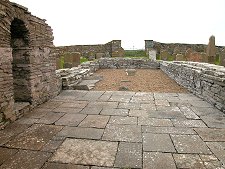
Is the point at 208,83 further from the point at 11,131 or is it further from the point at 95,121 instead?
the point at 11,131

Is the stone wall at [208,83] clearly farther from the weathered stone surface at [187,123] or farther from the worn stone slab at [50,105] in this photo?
the worn stone slab at [50,105]

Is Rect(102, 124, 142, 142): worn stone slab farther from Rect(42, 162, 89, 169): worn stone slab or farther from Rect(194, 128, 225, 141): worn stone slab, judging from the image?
Rect(194, 128, 225, 141): worn stone slab

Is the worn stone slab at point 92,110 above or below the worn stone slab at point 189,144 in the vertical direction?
above

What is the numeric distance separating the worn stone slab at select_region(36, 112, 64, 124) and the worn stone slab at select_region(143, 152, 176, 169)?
87.2 inches

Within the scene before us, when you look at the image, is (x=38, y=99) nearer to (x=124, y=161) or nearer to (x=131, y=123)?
(x=131, y=123)

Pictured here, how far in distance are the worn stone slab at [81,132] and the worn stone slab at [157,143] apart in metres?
0.82

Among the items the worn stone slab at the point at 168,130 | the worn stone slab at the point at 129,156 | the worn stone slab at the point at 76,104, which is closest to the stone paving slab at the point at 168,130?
the worn stone slab at the point at 168,130

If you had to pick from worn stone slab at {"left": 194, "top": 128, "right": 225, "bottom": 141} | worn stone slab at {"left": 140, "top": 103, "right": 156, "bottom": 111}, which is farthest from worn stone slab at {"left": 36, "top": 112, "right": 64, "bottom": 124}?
worn stone slab at {"left": 194, "top": 128, "right": 225, "bottom": 141}

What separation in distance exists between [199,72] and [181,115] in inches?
92.4

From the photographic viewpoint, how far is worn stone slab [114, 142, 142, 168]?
105 inches

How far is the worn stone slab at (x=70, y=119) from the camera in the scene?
4.16 meters

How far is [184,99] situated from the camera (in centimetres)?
621

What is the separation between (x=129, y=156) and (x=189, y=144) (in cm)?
106

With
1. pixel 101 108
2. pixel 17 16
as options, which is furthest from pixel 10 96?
pixel 101 108
